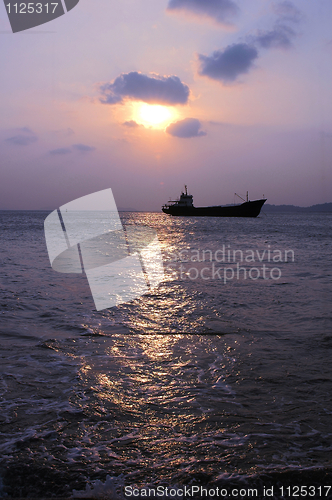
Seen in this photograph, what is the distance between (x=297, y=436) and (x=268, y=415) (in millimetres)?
383

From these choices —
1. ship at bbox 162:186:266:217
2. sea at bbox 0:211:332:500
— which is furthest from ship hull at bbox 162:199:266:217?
sea at bbox 0:211:332:500

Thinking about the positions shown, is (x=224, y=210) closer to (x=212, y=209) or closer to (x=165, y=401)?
Result: (x=212, y=209)

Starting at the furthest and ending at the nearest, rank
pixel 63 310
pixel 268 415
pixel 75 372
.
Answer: pixel 63 310 → pixel 75 372 → pixel 268 415

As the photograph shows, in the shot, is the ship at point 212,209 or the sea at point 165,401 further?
the ship at point 212,209

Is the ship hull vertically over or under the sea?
over

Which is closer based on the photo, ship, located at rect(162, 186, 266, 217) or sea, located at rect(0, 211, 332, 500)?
sea, located at rect(0, 211, 332, 500)

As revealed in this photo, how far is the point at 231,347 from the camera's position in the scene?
5562mm

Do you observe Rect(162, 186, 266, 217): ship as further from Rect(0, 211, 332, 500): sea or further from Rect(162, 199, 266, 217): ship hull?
Rect(0, 211, 332, 500): sea

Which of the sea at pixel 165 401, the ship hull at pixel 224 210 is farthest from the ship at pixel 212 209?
the sea at pixel 165 401

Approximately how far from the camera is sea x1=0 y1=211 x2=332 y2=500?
2686mm

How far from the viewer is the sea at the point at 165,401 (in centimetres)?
269

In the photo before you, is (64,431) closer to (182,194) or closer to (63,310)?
(63,310)

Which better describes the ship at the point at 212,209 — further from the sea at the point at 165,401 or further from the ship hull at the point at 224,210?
the sea at the point at 165,401

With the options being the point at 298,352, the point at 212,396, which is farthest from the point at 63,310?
the point at 298,352
